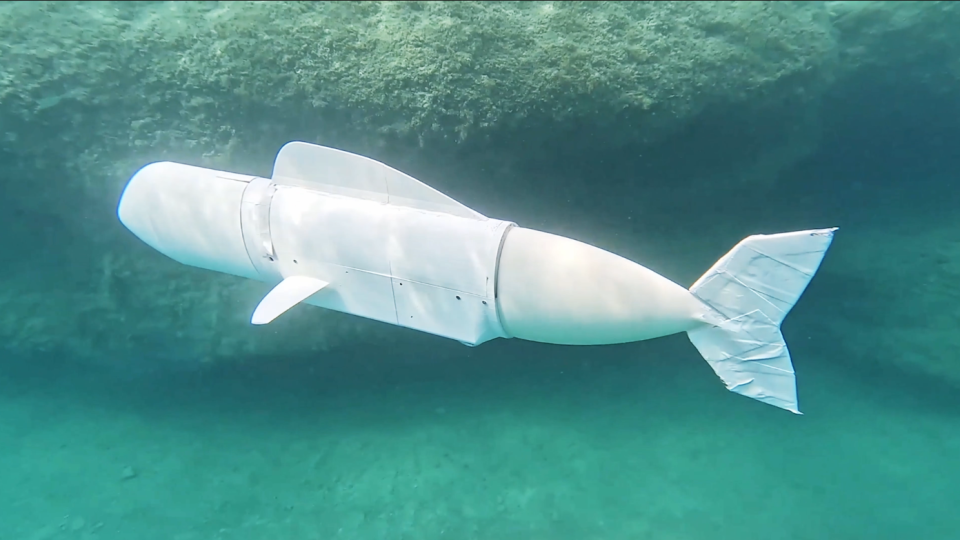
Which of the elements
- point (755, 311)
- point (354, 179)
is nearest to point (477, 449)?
point (354, 179)

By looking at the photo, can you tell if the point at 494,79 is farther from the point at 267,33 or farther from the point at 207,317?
the point at 207,317

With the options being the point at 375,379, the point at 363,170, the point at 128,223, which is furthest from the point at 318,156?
the point at 375,379

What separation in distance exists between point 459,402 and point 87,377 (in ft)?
12.7

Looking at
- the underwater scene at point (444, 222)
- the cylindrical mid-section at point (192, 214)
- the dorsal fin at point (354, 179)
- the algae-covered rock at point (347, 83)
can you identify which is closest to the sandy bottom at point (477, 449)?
the underwater scene at point (444, 222)

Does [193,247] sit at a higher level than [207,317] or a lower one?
higher

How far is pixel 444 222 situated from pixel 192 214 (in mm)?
1821

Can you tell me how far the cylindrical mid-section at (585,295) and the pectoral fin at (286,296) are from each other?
1.17m

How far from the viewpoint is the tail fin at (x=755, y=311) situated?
2430 mm

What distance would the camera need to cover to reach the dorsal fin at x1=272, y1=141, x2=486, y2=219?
9.94 ft

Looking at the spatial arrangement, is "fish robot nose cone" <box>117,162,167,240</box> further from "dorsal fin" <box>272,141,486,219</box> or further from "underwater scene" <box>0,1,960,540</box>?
"dorsal fin" <box>272,141,486,219</box>

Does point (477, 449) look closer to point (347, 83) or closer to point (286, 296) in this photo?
point (286, 296)

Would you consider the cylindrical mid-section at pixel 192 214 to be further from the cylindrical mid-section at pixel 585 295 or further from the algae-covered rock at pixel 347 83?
the cylindrical mid-section at pixel 585 295

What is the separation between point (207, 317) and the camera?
496 centimetres

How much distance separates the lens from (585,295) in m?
2.60
